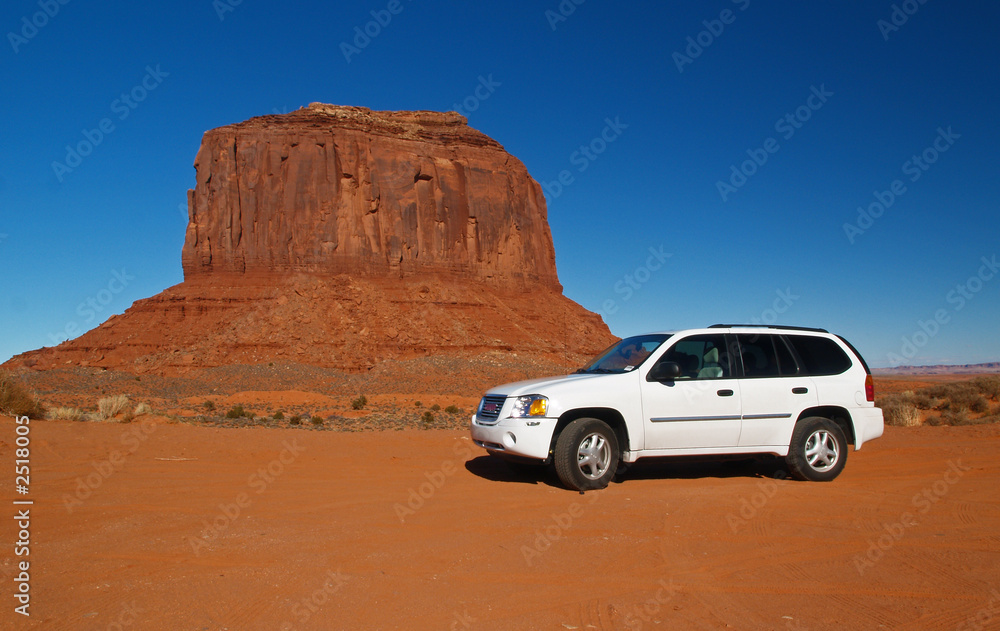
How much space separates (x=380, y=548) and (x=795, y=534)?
328 centimetres

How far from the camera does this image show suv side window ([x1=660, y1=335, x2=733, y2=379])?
7.70 metres

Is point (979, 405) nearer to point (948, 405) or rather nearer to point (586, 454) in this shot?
point (948, 405)

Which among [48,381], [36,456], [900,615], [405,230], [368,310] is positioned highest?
[405,230]

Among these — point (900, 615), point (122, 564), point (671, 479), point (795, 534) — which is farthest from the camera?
point (671, 479)

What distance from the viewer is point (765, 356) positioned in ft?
26.5

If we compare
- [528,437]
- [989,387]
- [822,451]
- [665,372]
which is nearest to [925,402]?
[989,387]

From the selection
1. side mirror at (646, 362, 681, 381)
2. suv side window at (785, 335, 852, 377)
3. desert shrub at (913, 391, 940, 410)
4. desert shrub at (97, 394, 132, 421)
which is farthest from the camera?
desert shrub at (913, 391, 940, 410)

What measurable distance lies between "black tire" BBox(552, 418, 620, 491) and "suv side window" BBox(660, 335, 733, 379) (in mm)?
1234

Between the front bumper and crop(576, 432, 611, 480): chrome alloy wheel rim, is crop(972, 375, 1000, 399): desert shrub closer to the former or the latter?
crop(576, 432, 611, 480): chrome alloy wheel rim

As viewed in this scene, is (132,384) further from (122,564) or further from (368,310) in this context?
(122,564)

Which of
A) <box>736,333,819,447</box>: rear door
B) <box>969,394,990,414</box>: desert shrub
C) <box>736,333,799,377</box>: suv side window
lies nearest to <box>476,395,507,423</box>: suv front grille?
<box>736,333,819,447</box>: rear door

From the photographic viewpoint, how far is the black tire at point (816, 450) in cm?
784

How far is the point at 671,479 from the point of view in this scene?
26.3 feet

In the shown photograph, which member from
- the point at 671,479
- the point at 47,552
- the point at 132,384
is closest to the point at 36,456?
the point at 47,552
